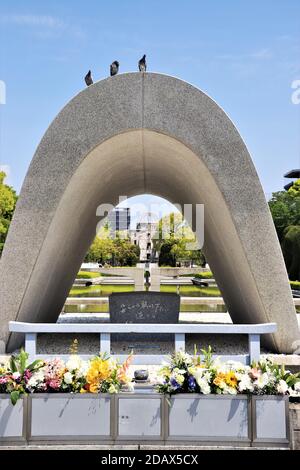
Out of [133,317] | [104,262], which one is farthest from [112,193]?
[104,262]

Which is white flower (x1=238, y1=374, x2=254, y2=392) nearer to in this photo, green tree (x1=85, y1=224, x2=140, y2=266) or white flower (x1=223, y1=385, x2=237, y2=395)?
white flower (x1=223, y1=385, x2=237, y2=395)

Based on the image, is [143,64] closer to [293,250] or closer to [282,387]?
[282,387]

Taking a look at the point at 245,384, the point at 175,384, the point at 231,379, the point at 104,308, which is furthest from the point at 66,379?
the point at 104,308

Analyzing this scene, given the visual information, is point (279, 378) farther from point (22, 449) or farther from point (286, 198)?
point (286, 198)

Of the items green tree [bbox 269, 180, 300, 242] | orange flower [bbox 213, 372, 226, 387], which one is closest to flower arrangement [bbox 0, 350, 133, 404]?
orange flower [bbox 213, 372, 226, 387]

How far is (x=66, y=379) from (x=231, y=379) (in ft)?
5.47

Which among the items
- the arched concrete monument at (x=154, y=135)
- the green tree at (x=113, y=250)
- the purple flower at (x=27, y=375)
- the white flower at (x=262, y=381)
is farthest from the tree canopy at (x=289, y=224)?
the purple flower at (x=27, y=375)

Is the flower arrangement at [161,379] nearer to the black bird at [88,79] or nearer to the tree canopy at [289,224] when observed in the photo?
the black bird at [88,79]

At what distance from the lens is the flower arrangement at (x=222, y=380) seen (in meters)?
4.73

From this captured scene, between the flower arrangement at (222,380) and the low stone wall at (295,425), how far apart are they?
0.58 ft

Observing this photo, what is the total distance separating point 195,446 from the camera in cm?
468

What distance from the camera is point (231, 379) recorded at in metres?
4.80
